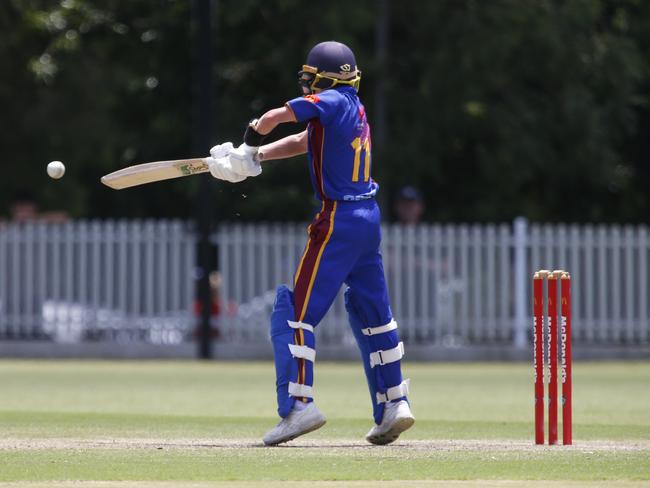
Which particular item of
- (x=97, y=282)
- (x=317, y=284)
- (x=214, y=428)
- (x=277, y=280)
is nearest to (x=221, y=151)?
(x=317, y=284)

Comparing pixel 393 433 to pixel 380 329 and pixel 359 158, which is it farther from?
pixel 359 158

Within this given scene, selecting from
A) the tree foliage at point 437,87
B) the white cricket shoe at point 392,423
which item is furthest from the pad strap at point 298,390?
the tree foliage at point 437,87

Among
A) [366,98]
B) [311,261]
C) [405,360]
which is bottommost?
A: [405,360]

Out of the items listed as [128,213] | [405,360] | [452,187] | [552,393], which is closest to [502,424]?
[552,393]

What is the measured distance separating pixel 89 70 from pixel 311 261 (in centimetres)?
2264

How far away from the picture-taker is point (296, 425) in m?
8.43

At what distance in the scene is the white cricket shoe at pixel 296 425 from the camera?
8422 mm

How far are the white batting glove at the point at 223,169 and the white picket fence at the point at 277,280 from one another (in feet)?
38.8

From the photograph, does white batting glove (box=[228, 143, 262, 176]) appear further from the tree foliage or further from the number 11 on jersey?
the tree foliage

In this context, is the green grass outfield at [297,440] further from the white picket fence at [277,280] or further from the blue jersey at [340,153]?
the white picket fence at [277,280]

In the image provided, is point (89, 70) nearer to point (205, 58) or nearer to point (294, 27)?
point (294, 27)

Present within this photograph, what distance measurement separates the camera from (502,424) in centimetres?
1055

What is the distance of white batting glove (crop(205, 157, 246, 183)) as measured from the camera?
8414 mm

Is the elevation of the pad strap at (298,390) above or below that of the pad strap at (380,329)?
below
